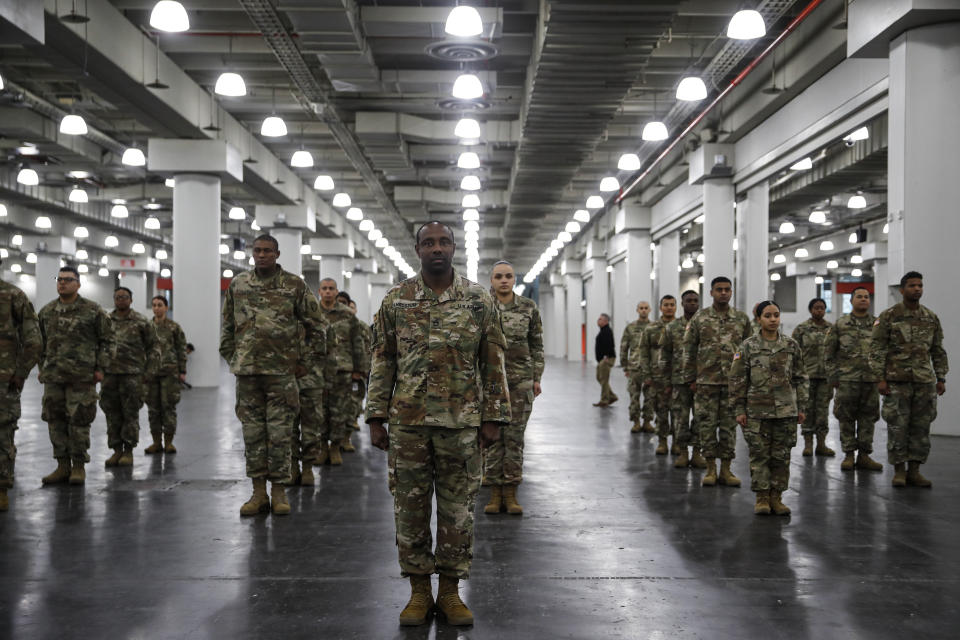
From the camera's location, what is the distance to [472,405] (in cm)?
434

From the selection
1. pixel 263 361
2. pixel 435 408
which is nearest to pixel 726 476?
pixel 263 361

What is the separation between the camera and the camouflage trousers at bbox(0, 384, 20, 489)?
6.88 meters

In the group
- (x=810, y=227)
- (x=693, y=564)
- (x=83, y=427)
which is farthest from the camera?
(x=810, y=227)

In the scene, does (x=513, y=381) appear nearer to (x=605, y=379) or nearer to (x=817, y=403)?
(x=817, y=403)

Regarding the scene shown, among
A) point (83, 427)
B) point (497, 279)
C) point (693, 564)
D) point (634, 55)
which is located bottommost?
point (693, 564)

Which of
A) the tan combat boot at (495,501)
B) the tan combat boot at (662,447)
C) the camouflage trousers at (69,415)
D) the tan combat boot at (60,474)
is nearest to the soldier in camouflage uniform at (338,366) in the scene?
the camouflage trousers at (69,415)

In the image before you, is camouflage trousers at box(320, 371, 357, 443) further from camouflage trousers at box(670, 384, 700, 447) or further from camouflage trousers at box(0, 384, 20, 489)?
camouflage trousers at box(670, 384, 700, 447)

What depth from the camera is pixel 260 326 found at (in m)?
6.71

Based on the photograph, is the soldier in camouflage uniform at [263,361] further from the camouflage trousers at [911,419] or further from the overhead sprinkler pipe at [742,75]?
the overhead sprinkler pipe at [742,75]

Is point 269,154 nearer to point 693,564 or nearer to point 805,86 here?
point 805,86

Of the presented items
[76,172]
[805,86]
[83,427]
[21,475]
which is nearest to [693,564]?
[83,427]

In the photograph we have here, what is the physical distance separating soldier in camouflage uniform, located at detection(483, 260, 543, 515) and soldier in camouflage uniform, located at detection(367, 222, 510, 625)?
256cm

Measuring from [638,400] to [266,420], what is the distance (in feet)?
24.1

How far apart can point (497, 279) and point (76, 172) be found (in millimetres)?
21448
